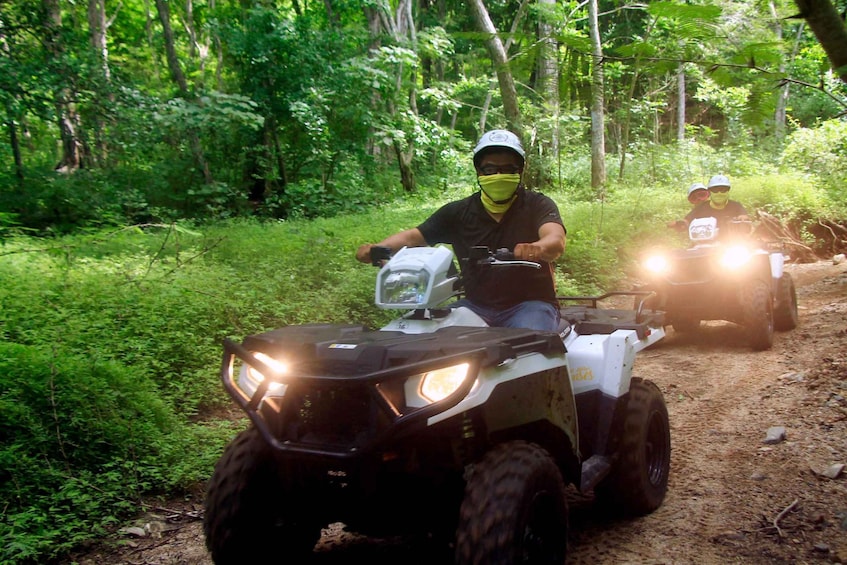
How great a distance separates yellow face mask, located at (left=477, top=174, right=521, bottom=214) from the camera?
362 centimetres

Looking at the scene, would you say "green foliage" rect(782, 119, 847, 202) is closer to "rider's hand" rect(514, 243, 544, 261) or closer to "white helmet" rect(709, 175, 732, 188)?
"white helmet" rect(709, 175, 732, 188)

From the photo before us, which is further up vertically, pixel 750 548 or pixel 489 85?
pixel 489 85

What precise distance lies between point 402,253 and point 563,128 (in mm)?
16144

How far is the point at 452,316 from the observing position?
320 centimetres

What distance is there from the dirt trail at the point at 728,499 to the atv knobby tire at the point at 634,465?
12 cm

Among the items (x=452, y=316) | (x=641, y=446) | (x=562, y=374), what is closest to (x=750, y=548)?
(x=641, y=446)

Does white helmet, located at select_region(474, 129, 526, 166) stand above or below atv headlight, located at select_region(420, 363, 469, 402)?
above

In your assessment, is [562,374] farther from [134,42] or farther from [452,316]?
[134,42]

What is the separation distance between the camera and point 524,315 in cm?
340

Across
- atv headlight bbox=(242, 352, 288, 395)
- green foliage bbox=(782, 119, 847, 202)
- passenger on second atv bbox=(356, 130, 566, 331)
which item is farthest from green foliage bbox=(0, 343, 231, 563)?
green foliage bbox=(782, 119, 847, 202)

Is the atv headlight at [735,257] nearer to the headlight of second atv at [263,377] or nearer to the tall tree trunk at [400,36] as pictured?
the headlight of second atv at [263,377]

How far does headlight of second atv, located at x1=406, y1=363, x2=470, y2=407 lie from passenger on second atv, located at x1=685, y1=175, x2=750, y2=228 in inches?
274

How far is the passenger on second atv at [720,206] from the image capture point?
27.2 ft

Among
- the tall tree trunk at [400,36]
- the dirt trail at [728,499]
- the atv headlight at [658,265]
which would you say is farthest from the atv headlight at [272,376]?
the tall tree trunk at [400,36]
